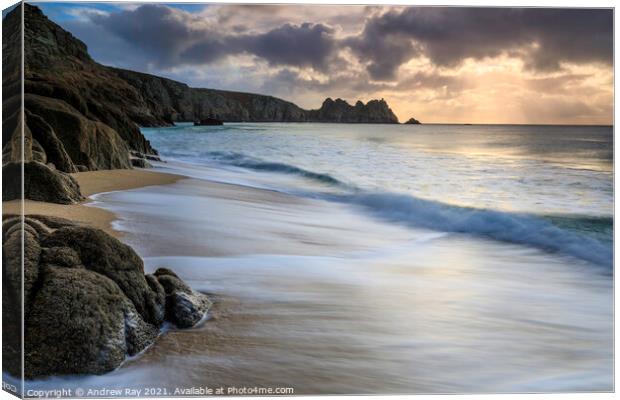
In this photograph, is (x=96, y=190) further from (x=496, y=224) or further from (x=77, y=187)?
(x=496, y=224)

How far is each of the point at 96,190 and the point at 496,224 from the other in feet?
9.25

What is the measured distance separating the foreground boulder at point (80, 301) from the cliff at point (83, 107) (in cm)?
46

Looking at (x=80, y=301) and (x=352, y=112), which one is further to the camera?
(x=352, y=112)

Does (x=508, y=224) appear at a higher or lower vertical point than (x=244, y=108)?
lower

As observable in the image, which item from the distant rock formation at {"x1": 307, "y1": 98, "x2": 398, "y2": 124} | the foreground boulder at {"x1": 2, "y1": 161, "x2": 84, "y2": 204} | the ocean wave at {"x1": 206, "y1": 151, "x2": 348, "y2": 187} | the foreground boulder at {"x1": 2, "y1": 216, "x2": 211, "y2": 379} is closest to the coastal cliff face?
the distant rock formation at {"x1": 307, "y1": 98, "x2": 398, "y2": 124}

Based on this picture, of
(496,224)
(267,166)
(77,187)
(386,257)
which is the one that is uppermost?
(267,166)

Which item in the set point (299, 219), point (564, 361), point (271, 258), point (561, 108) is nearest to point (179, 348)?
point (271, 258)

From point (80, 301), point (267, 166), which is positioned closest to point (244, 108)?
point (267, 166)

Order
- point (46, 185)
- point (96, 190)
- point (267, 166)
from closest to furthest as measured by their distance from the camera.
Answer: point (46, 185), point (96, 190), point (267, 166)

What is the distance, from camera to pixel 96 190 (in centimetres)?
512

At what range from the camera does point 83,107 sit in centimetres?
537

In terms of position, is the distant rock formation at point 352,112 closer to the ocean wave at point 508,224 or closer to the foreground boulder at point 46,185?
the ocean wave at point 508,224

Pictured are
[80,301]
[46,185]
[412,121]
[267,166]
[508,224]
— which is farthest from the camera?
[267,166]

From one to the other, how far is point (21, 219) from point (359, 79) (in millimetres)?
2343
